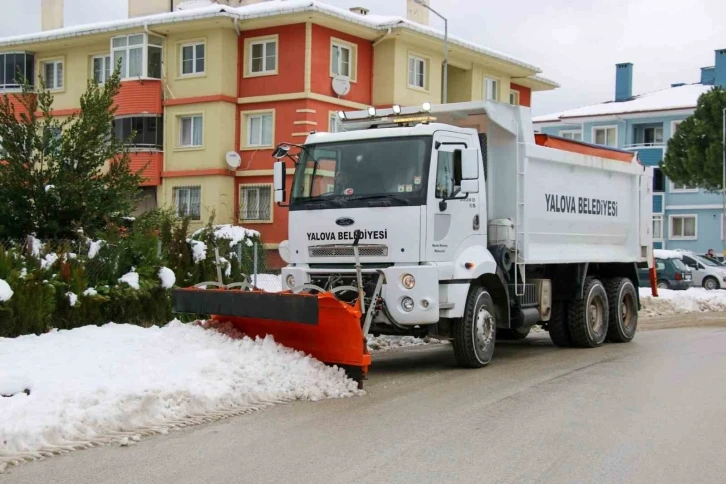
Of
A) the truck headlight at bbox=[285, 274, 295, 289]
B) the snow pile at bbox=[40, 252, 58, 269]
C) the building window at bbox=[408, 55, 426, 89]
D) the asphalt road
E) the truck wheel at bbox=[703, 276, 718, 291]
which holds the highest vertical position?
the building window at bbox=[408, 55, 426, 89]

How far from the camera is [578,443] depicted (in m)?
7.36

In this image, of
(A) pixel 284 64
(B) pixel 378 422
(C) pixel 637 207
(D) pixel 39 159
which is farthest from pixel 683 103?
(B) pixel 378 422

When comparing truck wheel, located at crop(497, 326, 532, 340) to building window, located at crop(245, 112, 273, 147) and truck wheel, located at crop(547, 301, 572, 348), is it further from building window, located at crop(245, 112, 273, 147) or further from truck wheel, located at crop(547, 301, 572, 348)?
building window, located at crop(245, 112, 273, 147)

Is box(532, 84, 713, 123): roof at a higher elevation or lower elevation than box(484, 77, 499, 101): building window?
higher

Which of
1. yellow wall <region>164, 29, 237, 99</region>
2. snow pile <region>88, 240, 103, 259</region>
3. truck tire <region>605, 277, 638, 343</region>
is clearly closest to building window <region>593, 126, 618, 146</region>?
yellow wall <region>164, 29, 237, 99</region>

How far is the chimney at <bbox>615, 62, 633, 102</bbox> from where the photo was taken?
218 ft

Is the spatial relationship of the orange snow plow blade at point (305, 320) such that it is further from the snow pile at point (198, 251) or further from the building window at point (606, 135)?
the building window at point (606, 135)

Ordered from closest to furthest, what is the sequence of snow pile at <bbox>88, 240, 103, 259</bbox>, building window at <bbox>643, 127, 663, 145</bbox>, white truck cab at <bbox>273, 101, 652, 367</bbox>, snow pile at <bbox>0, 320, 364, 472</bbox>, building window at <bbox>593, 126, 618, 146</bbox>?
snow pile at <bbox>0, 320, 364, 472</bbox>, white truck cab at <bbox>273, 101, 652, 367</bbox>, snow pile at <bbox>88, 240, 103, 259</bbox>, building window at <bbox>643, 127, 663, 145</bbox>, building window at <bbox>593, 126, 618, 146</bbox>

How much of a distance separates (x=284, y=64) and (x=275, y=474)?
29.6 meters

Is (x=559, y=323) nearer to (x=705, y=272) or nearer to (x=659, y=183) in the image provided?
(x=705, y=272)

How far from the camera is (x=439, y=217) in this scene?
10.8 m

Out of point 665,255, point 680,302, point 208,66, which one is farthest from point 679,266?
point 208,66

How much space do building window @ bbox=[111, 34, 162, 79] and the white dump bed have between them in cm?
2492

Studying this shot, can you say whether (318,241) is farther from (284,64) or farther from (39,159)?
(284,64)
